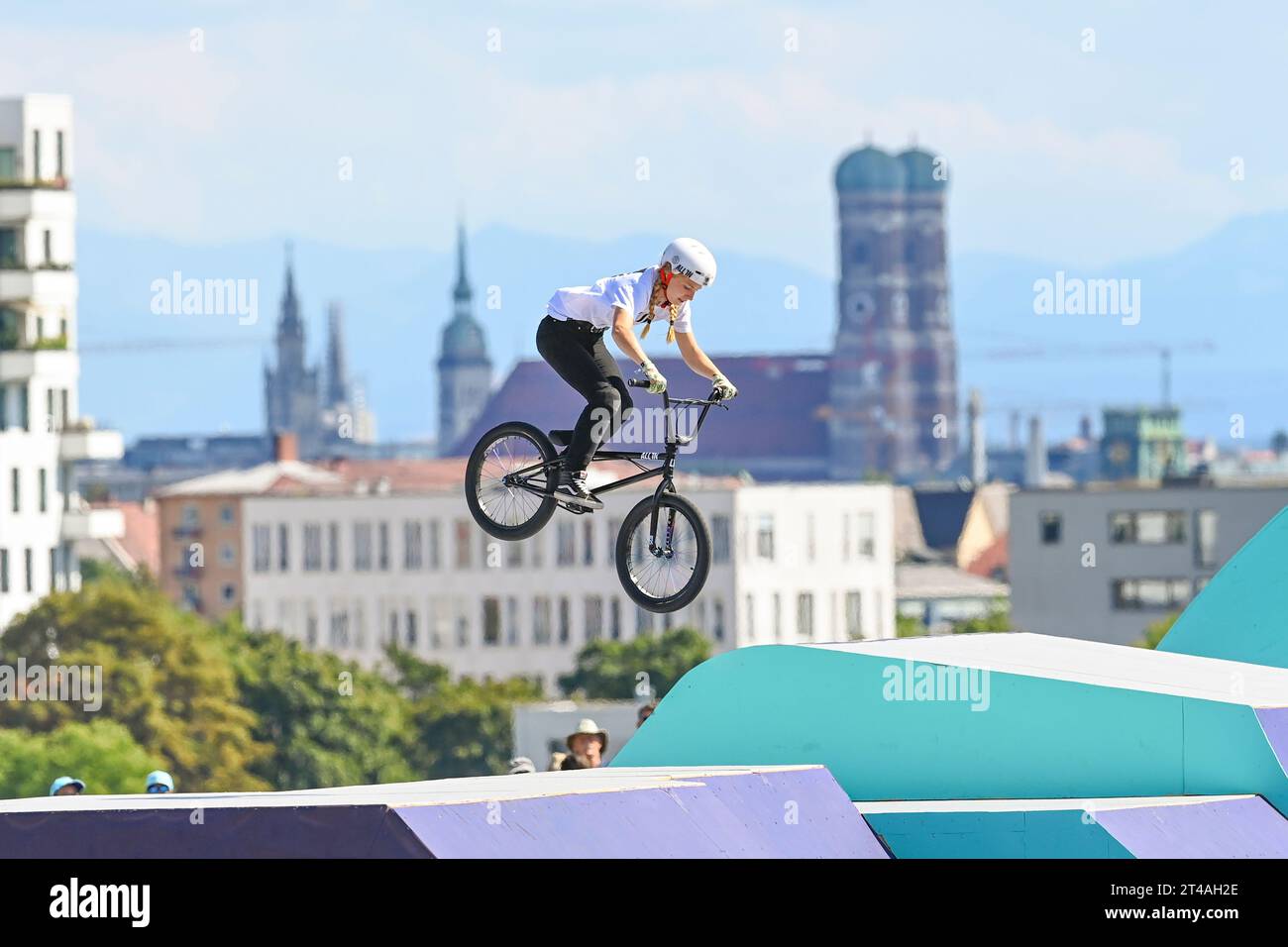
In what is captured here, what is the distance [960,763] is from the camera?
34.7 metres

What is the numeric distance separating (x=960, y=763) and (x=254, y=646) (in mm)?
149362

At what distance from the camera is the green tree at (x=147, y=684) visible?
14950 cm

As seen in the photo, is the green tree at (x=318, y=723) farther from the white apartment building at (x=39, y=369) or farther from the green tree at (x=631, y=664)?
the white apartment building at (x=39, y=369)

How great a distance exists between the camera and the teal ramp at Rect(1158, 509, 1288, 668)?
44219 millimetres

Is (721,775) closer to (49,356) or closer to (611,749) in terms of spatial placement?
(611,749)

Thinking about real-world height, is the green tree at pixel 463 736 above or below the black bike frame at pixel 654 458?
below

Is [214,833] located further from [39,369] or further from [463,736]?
[39,369]

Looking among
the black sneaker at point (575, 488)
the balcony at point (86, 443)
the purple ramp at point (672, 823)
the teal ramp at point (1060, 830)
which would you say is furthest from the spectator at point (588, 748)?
the balcony at point (86, 443)

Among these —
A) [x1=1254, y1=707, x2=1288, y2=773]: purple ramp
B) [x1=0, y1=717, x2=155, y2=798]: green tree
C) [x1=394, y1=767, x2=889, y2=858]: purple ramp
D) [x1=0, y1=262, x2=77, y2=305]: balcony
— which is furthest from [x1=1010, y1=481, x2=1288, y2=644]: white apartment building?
[x1=394, y1=767, x2=889, y2=858]: purple ramp

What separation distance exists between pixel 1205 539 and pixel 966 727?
162696 mm

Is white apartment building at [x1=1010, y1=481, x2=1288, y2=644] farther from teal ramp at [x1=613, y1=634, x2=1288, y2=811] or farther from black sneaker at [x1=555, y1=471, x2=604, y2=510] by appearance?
black sneaker at [x1=555, y1=471, x2=604, y2=510]

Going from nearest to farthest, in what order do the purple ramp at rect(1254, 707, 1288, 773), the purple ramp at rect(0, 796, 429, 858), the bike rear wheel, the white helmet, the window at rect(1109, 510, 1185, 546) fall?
the purple ramp at rect(0, 796, 429, 858) → the white helmet → the bike rear wheel → the purple ramp at rect(1254, 707, 1288, 773) → the window at rect(1109, 510, 1185, 546)

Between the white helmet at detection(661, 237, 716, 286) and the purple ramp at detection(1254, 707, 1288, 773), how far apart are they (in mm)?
8158

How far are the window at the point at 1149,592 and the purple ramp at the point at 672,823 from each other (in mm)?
166550
